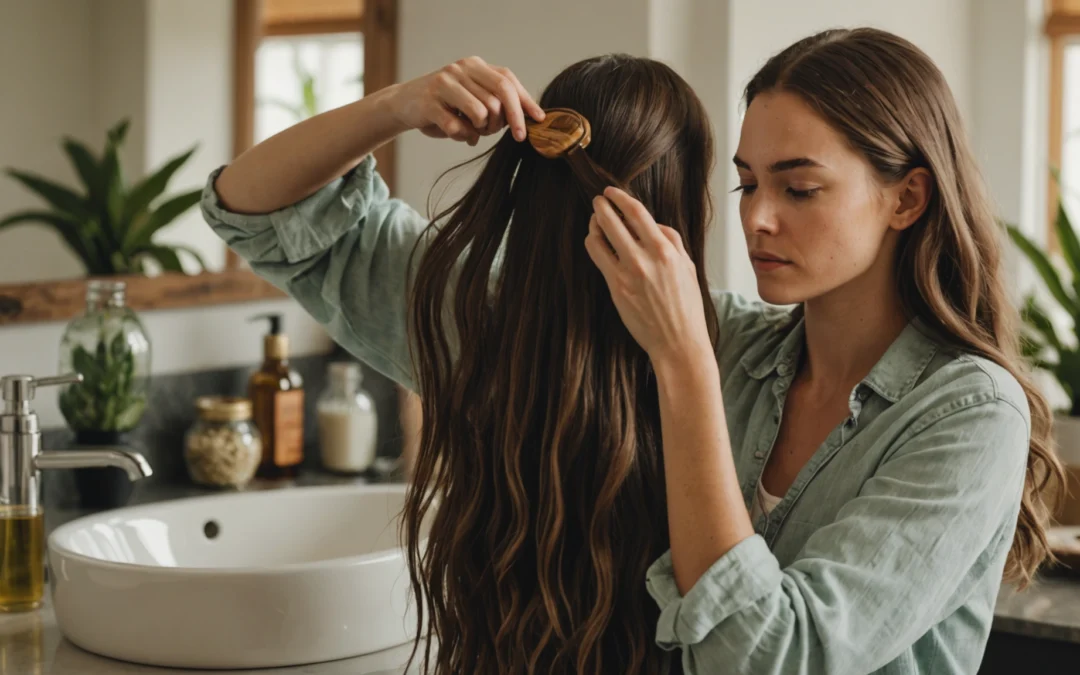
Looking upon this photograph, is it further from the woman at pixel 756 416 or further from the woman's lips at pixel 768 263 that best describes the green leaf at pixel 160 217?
the woman's lips at pixel 768 263

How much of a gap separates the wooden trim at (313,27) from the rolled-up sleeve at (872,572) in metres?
1.49

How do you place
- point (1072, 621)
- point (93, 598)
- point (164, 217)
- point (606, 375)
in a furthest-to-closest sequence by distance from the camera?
point (164, 217), point (1072, 621), point (93, 598), point (606, 375)

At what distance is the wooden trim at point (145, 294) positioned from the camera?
5.73 ft

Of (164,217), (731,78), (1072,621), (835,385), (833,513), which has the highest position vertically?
(731,78)

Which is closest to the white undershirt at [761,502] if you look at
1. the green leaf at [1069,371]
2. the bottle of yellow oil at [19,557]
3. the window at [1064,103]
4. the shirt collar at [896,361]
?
the shirt collar at [896,361]

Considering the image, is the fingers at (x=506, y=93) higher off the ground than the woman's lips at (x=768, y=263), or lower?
higher

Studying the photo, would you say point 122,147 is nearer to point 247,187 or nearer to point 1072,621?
point 247,187

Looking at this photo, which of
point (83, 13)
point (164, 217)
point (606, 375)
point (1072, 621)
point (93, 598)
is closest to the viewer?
point (606, 375)

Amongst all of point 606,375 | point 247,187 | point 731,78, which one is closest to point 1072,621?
point 606,375

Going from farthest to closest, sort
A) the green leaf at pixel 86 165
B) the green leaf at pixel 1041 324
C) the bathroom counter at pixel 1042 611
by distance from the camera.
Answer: the green leaf at pixel 1041 324 < the green leaf at pixel 86 165 < the bathroom counter at pixel 1042 611

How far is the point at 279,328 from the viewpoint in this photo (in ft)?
6.72

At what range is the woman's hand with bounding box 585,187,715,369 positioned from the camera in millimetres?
1078

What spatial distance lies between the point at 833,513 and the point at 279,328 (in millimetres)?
1120

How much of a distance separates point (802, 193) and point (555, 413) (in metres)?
0.31
